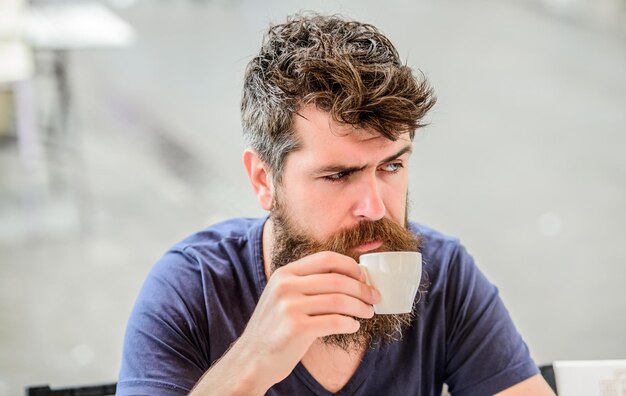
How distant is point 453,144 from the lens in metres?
3.10

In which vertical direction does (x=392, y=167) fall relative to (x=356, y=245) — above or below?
above

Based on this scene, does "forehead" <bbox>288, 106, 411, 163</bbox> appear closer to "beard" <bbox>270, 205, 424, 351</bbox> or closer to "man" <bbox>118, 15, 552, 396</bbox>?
"man" <bbox>118, 15, 552, 396</bbox>

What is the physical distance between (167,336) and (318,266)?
0.38 meters

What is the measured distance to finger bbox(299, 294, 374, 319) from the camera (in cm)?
112

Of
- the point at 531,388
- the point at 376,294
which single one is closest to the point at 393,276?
the point at 376,294

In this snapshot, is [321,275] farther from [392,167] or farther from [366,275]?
[392,167]

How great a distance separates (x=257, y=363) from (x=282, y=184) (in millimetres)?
411

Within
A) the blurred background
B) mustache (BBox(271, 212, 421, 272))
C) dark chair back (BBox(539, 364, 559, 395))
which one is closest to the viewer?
mustache (BBox(271, 212, 421, 272))

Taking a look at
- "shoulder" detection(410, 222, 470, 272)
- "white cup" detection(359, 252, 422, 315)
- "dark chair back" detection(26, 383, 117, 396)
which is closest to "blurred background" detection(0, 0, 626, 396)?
"shoulder" detection(410, 222, 470, 272)

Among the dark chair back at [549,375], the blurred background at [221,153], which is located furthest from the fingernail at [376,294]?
the blurred background at [221,153]

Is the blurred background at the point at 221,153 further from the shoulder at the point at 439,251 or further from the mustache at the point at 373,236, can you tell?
the mustache at the point at 373,236

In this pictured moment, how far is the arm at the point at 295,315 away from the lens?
3.69 feet

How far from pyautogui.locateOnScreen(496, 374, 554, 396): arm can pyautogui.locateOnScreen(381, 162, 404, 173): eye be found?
0.51 meters

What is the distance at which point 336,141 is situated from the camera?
4.31 feet
